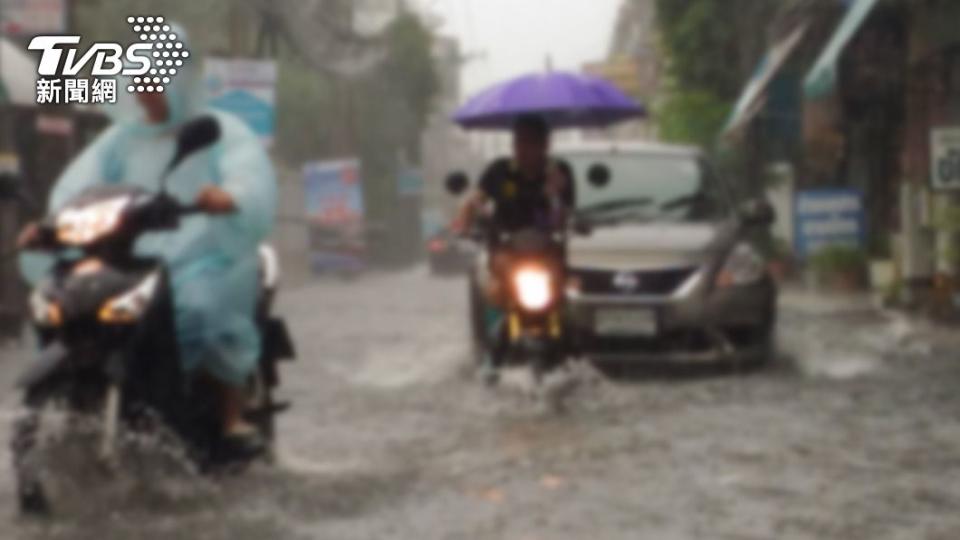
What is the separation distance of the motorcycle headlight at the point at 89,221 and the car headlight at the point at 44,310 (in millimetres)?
200

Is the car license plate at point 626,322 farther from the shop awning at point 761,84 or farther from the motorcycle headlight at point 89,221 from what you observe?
the shop awning at point 761,84

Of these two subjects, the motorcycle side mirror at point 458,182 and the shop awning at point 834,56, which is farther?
the shop awning at point 834,56

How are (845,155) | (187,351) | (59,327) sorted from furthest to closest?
(845,155), (187,351), (59,327)

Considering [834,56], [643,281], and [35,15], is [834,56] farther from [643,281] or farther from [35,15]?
[643,281]

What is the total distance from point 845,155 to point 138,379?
83.9 feet

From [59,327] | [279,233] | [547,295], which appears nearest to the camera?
[59,327]

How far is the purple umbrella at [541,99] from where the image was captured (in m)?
→ 12.8

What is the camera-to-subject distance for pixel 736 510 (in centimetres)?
666

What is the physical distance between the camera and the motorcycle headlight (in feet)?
20.9

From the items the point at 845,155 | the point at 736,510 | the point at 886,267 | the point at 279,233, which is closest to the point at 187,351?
the point at 736,510

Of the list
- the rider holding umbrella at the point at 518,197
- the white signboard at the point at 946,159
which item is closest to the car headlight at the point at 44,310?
the rider holding umbrella at the point at 518,197

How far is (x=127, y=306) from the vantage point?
20.9 feet

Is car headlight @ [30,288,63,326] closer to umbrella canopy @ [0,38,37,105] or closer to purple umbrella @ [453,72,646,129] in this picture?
purple umbrella @ [453,72,646,129]

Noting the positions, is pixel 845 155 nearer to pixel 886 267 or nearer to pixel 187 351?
pixel 886 267
